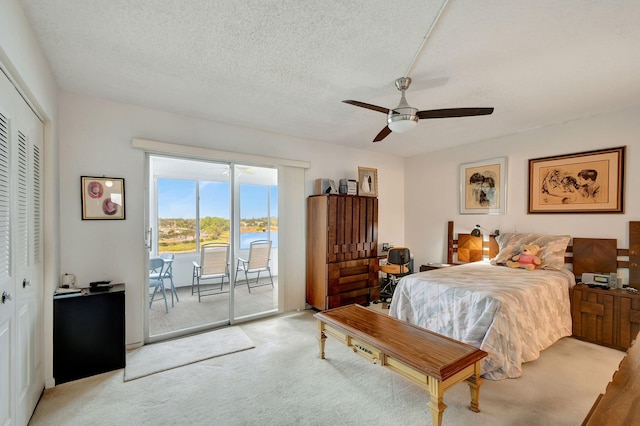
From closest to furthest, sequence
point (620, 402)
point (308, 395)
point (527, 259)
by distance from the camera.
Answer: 1. point (620, 402)
2. point (308, 395)
3. point (527, 259)

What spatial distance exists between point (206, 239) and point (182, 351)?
1.63 meters

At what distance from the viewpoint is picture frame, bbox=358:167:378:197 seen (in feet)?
15.9

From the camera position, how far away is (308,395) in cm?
218

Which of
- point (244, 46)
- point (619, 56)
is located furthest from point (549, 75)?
point (244, 46)

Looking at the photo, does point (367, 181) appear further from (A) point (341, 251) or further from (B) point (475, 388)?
(B) point (475, 388)

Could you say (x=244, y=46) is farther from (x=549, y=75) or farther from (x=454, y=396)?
(x=454, y=396)

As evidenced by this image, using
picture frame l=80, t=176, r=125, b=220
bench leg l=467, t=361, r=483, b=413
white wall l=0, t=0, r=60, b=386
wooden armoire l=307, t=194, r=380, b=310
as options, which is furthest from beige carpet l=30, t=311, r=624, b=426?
picture frame l=80, t=176, r=125, b=220

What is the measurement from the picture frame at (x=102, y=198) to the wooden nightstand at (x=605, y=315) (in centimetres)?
504

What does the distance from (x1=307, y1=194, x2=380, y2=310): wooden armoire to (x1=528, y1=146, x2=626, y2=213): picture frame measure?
2.22 meters

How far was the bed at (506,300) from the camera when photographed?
2336mm

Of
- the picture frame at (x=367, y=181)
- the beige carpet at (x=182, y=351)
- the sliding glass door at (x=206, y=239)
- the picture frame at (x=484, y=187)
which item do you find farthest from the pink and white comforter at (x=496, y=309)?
the sliding glass door at (x=206, y=239)

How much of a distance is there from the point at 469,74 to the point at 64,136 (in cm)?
373

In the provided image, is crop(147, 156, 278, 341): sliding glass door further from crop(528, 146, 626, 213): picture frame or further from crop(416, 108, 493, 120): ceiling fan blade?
crop(528, 146, 626, 213): picture frame

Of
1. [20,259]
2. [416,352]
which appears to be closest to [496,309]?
[416,352]
